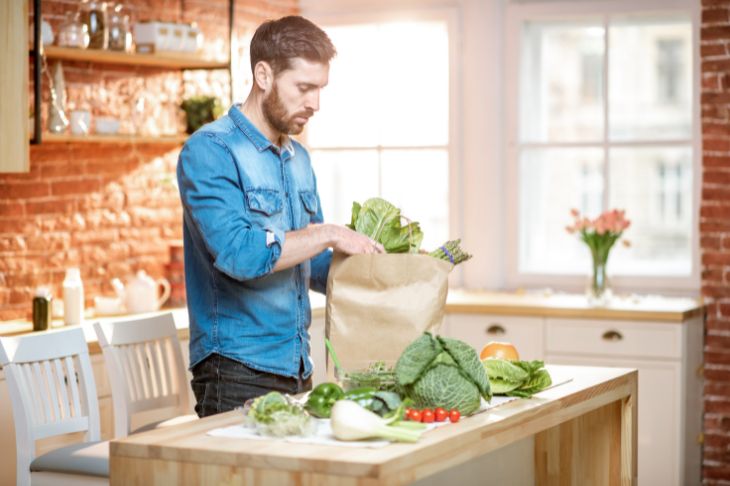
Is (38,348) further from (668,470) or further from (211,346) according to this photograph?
(668,470)

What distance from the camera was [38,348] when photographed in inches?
144

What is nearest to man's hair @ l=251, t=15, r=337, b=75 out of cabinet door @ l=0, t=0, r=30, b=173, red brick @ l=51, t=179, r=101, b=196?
cabinet door @ l=0, t=0, r=30, b=173

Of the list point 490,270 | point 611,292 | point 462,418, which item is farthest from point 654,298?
point 462,418

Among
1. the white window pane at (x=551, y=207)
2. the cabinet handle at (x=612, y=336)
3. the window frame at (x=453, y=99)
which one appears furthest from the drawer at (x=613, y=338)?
the window frame at (x=453, y=99)

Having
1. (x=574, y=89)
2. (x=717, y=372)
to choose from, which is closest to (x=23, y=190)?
(x=717, y=372)

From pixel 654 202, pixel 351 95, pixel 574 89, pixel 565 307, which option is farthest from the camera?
pixel 654 202

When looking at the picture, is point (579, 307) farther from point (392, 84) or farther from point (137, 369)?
point (137, 369)

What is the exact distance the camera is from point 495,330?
220 inches

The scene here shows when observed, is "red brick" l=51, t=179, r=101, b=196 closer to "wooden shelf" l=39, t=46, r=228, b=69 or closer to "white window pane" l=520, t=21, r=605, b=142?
"wooden shelf" l=39, t=46, r=228, b=69

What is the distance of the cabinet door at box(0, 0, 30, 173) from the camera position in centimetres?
439

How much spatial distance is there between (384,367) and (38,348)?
1.32m

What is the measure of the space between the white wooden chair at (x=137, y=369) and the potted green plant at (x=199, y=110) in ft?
5.41

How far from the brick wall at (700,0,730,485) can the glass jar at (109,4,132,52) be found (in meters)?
2.52

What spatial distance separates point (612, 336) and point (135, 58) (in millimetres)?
2370
